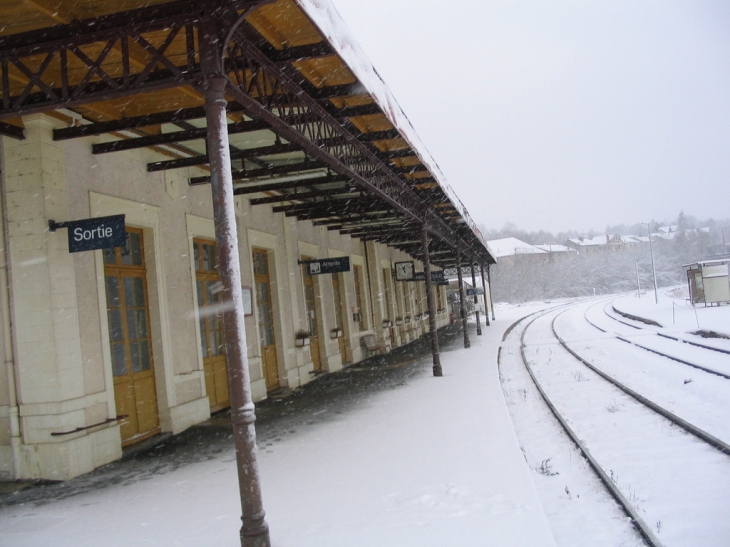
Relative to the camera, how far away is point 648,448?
677 cm

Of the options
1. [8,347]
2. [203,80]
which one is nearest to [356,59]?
[203,80]

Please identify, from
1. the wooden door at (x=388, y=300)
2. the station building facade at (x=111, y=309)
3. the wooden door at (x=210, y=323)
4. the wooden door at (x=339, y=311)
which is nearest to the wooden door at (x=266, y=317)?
the station building facade at (x=111, y=309)

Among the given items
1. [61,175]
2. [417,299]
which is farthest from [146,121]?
[417,299]

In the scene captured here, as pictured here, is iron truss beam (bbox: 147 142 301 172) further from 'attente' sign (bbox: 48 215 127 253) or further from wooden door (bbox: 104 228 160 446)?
'attente' sign (bbox: 48 215 127 253)

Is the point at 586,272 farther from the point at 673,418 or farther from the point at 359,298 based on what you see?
the point at 673,418

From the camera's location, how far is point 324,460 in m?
6.34

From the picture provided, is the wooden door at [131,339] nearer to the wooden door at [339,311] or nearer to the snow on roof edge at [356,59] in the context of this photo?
the snow on roof edge at [356,59]

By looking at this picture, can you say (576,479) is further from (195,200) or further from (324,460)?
(195,200)

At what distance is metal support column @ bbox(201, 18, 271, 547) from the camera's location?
156 inches

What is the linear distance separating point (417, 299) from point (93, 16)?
2721cm

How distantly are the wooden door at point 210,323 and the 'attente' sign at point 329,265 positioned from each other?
3.21 metres

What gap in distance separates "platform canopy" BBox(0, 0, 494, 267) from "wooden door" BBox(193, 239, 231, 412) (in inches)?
49.3

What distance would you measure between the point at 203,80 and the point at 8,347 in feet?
13.2

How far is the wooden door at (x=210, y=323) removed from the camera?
9.71 m
